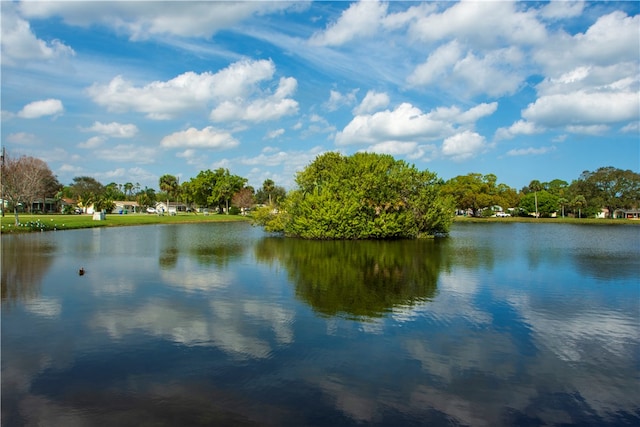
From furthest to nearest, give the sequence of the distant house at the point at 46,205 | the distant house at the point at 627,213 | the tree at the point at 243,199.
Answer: the tree at the point at 243,199, the distant house at the point at 627,213, the distant house at the point at 46,205

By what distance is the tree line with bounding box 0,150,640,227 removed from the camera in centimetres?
4666

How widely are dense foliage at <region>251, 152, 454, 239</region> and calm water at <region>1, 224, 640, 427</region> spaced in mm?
21239

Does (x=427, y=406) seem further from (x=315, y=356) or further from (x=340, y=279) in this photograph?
(x=340, y=279)

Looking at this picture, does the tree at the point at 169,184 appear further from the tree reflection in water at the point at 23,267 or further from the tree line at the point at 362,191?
the tree reflection in water at the point at 23,267

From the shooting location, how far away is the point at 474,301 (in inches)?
695

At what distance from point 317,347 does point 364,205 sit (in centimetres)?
3502

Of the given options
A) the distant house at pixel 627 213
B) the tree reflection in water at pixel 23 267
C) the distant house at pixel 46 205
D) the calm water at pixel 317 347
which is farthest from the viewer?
the distant house at pixel 627 213

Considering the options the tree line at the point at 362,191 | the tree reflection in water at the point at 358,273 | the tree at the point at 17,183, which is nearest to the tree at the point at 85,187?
the tree line at the point at 362,191

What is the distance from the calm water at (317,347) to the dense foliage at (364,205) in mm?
21239

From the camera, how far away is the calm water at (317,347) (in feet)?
28.5

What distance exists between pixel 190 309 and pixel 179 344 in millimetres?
3828

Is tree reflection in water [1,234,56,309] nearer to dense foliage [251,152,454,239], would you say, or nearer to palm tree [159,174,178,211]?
dense foliage [251,152,454,239]

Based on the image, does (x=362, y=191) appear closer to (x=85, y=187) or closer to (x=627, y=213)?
(x=627, y=213)

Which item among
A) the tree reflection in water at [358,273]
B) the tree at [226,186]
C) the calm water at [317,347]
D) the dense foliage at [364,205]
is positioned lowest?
the calm water at [317,347]
